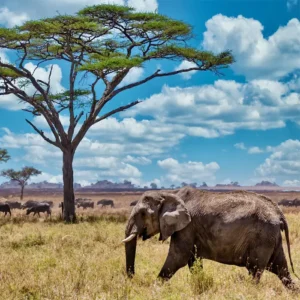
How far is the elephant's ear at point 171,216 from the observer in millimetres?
8219

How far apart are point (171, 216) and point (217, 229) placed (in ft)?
2.52

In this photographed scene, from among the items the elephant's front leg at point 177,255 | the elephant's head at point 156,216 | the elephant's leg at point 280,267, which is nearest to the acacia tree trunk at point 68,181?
the elephant's head at point 156,216

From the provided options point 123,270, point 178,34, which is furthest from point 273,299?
point 178,34

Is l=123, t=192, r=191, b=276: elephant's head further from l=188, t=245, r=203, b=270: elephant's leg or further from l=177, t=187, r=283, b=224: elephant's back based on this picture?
l=188, t=245, r=203, b=270: elephant's leg

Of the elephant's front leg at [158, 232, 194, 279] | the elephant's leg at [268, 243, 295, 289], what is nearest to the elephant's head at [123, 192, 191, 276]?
the elephant's front leg at [158, 232, 194, 279]

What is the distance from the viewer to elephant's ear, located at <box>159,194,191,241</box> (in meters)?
8.22

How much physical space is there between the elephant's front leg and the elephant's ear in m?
0.21

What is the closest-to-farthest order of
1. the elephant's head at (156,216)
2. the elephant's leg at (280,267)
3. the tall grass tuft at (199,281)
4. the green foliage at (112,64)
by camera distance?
the tall grass tuft at (199,281)
the elephant's head at (156,216)
the elephant's leg at (280,267)
the green foliage at (112,64)

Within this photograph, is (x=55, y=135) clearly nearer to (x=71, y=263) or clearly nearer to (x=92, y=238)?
(x=92, y=238)

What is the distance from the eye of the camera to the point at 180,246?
8367 mm

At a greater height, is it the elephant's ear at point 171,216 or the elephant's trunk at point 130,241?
the elephant's ear at point 171,216

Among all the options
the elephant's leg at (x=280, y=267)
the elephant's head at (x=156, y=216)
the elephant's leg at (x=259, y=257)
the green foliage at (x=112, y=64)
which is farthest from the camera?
the green foliage at (x=112, y=64)

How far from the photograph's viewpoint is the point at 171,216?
8.23 m

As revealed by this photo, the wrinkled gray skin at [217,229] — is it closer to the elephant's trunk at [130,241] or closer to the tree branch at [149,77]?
the elephant's trunk at [130,241]
